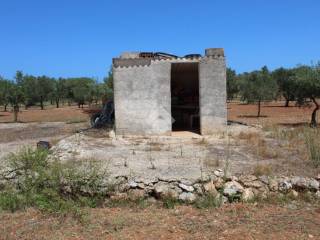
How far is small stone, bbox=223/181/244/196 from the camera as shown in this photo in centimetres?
766

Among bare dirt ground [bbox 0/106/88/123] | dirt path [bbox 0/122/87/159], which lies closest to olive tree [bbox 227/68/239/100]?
bare dirt ground [bbox 0/106/88/123]

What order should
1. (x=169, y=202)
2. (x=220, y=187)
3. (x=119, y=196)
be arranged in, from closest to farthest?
(x=169, y=202) < (x=119, y=196) < (x=220, y=187)

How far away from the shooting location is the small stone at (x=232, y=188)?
7660 millimetres

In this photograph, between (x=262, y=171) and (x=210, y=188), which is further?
(x=262, y=171)

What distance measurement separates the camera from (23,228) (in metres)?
6.48

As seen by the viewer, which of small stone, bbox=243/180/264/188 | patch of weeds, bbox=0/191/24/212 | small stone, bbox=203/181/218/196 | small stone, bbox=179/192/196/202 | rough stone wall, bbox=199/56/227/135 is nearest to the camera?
patch of weeds, bbox=0/191/24/212

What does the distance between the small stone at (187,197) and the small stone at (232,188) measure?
1.91 feet

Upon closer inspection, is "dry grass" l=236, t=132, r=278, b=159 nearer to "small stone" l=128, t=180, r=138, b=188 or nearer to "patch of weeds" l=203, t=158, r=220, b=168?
"patch of weeds" l=203, t=158, r=220, b=168

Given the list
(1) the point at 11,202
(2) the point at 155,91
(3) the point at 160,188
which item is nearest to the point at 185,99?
(2) the point at 155,91

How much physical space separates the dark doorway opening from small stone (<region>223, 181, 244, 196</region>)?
393 inches

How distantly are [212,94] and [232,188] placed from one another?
28.2ft

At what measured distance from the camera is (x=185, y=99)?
71.6 feet

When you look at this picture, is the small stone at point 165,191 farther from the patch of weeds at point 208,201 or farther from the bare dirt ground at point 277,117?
the bare dirt ground at point 277,117

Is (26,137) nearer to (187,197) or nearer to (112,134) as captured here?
(112,134)
